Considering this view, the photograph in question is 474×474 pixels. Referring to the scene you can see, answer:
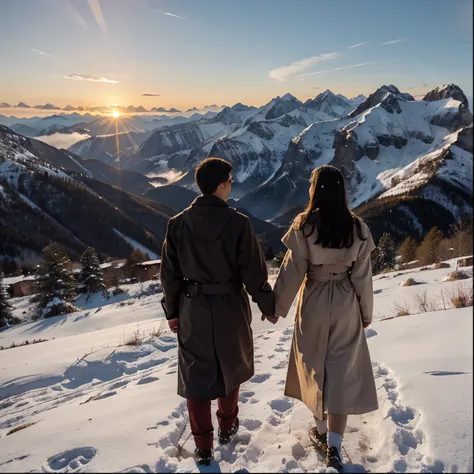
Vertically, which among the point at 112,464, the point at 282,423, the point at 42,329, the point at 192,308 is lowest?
the point at 42,329

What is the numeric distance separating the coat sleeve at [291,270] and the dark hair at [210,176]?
2.67 ft

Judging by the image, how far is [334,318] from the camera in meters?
3.62

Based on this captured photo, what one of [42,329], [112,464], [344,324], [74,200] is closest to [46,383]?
[112,464]

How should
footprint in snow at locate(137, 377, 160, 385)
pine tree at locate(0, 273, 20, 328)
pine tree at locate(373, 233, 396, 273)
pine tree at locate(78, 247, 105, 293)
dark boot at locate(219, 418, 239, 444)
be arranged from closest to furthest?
1. dark boot at locate(219, 418, 239, 444)
2. footprint in snow at locate(137, 377, 160, 385)
3. pine tree at locate(0, 273, 20, 328)
4. pine tree at locate(78, 247, 105, 293)
5. pine tree at locate(373, 233, 396, 273)

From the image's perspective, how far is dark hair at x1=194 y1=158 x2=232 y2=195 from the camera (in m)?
3.60

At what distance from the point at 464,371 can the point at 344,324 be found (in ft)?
4.30

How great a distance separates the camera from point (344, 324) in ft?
11.9

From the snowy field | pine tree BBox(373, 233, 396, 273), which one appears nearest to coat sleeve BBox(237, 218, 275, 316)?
the snowy field

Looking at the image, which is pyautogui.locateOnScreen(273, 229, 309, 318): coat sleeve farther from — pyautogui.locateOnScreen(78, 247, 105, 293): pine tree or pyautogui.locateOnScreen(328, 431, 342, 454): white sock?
pyautogui.locateOnScreen(78, 247, 105, 293): pine tree

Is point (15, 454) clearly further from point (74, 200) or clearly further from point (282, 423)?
point (74, 200)

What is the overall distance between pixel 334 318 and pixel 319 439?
1.17 meters

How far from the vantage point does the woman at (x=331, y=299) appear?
11.4ft

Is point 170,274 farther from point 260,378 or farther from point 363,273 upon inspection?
point 260,378

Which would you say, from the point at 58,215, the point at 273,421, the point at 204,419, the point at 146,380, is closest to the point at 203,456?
the point at 204,419
